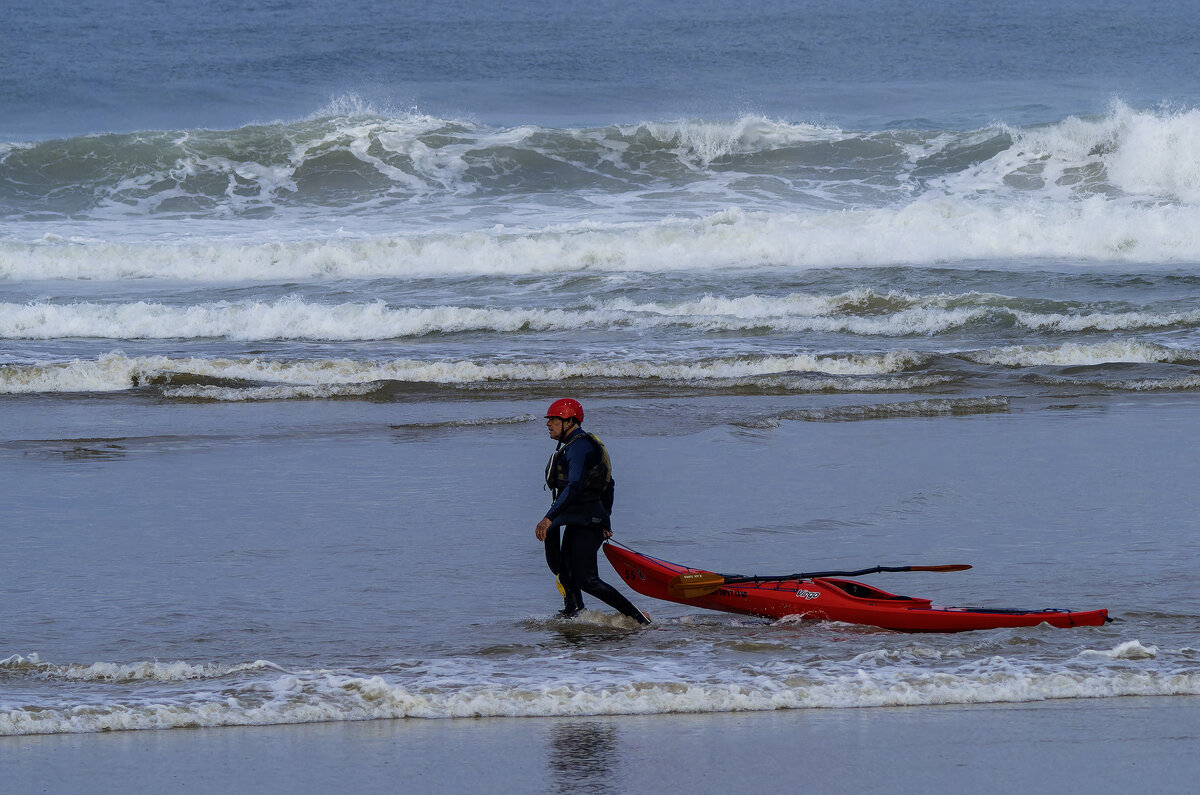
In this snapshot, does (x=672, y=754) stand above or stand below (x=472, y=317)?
below

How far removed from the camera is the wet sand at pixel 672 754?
192 inches

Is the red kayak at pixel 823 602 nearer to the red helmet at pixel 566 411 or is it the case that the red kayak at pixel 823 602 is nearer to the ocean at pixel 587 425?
the ocean at pixel 587 425

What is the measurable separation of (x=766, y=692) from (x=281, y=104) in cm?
4520

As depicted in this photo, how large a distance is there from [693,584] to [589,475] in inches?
34.1

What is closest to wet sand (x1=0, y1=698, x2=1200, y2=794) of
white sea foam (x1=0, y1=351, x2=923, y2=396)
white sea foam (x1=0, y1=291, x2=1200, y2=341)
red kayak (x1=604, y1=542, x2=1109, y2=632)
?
red kayak (x1=604, y1=542, x2=1109, y2=632)

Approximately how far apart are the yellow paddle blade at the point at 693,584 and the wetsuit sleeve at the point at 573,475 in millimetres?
754

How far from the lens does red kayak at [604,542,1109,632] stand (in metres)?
6.87

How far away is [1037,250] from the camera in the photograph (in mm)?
25250

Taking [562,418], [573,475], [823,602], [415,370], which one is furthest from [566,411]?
[415,370]

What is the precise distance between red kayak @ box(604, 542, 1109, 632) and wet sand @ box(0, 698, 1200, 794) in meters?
1.04

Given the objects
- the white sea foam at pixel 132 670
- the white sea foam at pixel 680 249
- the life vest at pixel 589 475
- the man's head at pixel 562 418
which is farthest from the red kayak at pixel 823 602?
the white sea foam at pixel 680 249

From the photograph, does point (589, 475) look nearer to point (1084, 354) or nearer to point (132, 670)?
point (132, 670)

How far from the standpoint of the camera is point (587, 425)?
13.1 meters

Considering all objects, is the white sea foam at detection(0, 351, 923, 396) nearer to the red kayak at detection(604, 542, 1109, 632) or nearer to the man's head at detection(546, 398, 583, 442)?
the red kayak at detection(604, 542, 1109, 632)
